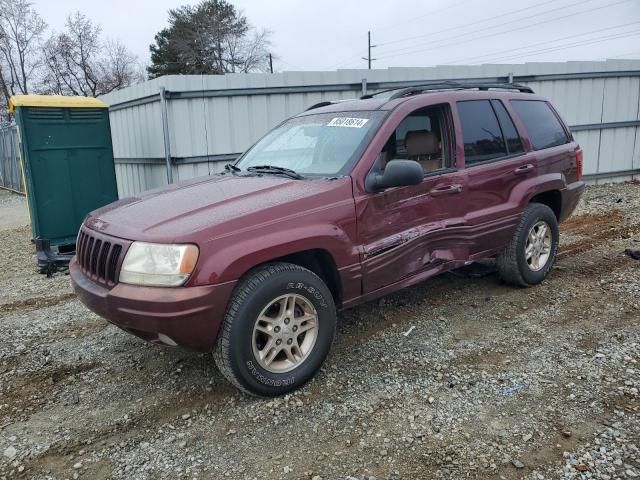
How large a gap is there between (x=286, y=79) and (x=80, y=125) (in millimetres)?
3485

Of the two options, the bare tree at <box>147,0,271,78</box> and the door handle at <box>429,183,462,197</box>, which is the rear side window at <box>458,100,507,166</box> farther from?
the bare tree at <box>147,0,271,78</box>

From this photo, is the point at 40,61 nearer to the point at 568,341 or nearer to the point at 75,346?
the point at 75,346

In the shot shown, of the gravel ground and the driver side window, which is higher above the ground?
the driver side window

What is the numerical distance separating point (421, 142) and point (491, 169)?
2.56 feet

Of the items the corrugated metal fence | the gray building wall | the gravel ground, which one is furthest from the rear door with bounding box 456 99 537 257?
the corrugated metal fence

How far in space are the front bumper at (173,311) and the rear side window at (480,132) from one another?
2.52m

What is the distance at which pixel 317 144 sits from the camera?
4074 millimetres

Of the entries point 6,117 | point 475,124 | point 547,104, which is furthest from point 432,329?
point 6,117

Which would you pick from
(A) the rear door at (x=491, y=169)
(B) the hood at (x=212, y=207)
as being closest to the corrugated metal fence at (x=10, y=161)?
(B) the hood at (x=212, y=207)

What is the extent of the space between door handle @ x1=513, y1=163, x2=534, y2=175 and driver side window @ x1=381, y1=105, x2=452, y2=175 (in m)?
0.87

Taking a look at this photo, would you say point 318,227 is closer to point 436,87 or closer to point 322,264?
point 322,264

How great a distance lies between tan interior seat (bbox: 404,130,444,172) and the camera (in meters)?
4.05

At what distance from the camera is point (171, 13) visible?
133 ft

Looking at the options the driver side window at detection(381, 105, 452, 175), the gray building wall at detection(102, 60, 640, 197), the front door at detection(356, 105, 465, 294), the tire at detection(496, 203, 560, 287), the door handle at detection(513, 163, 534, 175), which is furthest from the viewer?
the gray building wall at detection(102, 60, 640, 197)
